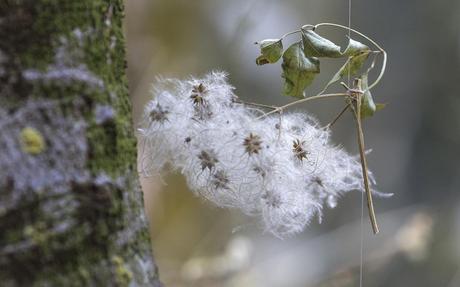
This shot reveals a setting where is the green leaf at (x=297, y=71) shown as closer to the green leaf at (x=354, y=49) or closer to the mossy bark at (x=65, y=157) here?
the green leaf at (x=354, y=49)

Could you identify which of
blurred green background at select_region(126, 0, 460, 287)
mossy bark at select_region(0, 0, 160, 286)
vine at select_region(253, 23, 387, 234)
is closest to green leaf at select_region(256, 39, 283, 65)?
vine at select_region(253, 23, 387, 234)

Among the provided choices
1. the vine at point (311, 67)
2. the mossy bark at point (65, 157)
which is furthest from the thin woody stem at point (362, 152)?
the mossy bark at point (65, 157)

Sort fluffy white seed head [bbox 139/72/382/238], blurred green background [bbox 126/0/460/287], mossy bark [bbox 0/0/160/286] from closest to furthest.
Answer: mossy bark [bbox 0/0/160/286]
fluffy white seed head [bbox 139/72/382/238]
blurred green background [bbox 126/0/460/287]

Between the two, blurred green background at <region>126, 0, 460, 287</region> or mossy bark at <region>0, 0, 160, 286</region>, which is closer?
mossy bark at <region>0, 0, 160, 286</region>

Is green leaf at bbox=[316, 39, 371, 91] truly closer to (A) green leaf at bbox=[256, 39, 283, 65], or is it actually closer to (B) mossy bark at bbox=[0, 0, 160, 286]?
(A) green leaf at bbox=[256, 39, 283, 65]

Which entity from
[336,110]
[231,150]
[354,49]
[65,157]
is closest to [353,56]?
[354,49]

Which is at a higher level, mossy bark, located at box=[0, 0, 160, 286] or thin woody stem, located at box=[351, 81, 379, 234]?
thin woody stem, located at box=[351, 81, 379, 234]

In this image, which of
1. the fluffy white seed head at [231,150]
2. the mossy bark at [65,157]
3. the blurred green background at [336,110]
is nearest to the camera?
the mossy bark at [65,157]
